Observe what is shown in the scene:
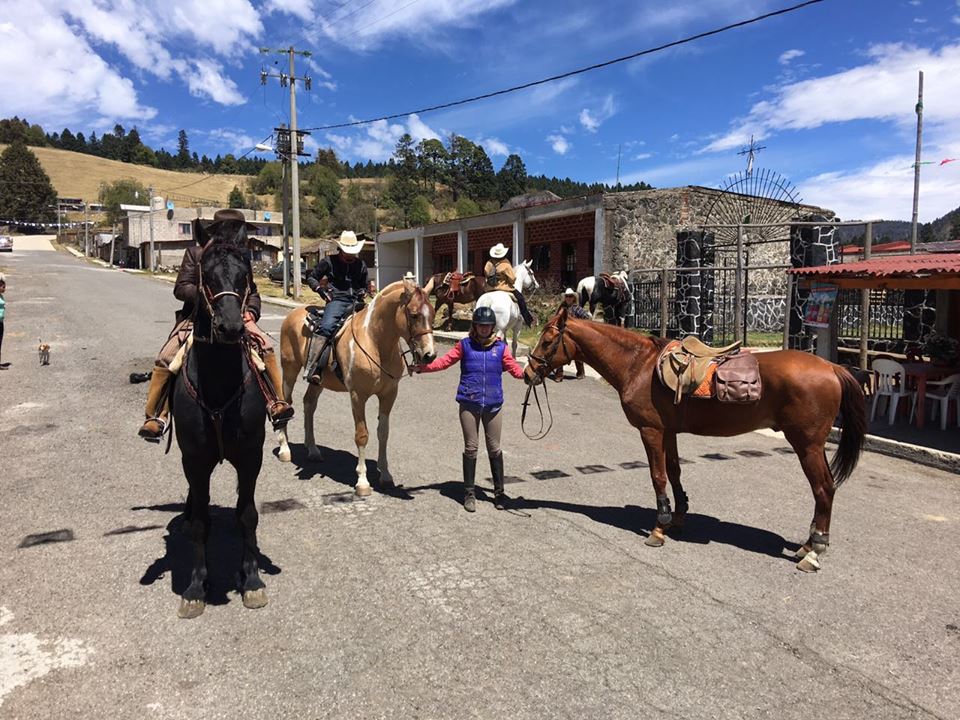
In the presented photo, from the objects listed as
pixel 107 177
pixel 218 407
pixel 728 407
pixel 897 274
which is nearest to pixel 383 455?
pixel 218 407

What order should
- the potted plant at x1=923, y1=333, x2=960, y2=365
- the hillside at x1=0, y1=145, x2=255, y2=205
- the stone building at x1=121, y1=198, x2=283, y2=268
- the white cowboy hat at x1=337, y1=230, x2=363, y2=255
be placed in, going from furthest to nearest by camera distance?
the hillside at x1=0, y1=145, x2=255, y2=205 < the stone building at x1=121, y1=198, x2=283, y2=268 < the potted plant at x1=923, y1=333, x2=960, y2=365 < the white cowboy hat at x1=337, y1=230, x2=363, y2=255

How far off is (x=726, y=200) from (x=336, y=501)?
21.0 meters

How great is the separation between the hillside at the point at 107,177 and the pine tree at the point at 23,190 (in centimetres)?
2218

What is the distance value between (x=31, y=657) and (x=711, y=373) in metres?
4.87

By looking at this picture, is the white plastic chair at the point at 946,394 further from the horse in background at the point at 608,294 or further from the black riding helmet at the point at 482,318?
the horse in background at the point at 608,294

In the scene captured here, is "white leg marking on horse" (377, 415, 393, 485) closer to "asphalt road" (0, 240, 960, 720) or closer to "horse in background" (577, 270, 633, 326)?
"asphalt road" (0, 240, 960, 720)

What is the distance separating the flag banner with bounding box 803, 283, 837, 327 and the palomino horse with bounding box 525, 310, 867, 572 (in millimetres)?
5834

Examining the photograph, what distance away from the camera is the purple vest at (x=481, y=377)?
577cm

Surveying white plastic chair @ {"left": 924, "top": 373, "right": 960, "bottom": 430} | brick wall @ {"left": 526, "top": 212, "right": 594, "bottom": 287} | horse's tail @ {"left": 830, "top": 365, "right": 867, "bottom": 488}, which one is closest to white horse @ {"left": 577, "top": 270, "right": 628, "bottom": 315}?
brick wall @ {"left": 526, "top": 212, "right": 594, "bottom": 287}

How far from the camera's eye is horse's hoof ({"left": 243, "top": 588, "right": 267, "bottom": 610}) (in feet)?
12.7

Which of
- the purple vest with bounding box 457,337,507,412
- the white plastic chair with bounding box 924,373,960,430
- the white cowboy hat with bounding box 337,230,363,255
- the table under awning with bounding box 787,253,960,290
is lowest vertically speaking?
the white plastic chair with bounding box 924,373,960,430

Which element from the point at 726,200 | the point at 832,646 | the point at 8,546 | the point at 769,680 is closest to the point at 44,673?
the point at 8,546

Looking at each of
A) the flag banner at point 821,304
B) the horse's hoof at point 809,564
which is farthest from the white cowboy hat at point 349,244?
the flag banner at point 821,304

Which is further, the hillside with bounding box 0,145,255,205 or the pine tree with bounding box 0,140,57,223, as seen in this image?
the hillside with bounding box 0,145,255,205
